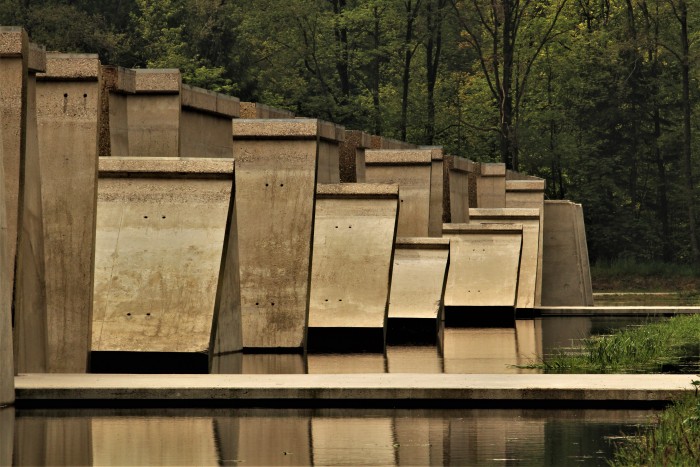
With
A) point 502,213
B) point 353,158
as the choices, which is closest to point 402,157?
point 353,158

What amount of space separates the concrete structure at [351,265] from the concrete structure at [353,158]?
6.09 meters

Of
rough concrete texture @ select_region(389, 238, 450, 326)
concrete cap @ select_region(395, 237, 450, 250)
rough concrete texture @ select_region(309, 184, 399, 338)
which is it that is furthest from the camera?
concrete cap @ select_region(395, 237, 450, 250)

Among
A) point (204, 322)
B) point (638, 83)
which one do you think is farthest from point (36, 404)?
point (638, 83)

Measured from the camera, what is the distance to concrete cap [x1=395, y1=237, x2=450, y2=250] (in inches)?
1000

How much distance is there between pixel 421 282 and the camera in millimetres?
25047

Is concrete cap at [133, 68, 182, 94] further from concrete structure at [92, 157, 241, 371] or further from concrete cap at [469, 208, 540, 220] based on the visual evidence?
concrete cap at [469, 208, 540, 220]

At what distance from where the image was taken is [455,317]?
102 ft

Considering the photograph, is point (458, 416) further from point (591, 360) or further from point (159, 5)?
point (159, 5)

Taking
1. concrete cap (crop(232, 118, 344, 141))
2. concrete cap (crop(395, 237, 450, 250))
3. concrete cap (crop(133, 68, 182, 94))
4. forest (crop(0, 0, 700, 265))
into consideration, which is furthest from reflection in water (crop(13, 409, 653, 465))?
forest (crop(0, 0, 700, 265))

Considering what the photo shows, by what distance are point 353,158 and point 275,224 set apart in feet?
32.3

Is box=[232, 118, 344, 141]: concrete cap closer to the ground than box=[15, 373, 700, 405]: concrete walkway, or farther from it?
farther from it

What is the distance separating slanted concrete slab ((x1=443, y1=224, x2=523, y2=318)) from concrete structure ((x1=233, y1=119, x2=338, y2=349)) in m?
12.2

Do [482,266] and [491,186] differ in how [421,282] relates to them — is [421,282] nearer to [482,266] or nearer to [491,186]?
[482,266]

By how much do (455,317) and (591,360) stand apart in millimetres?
14589
